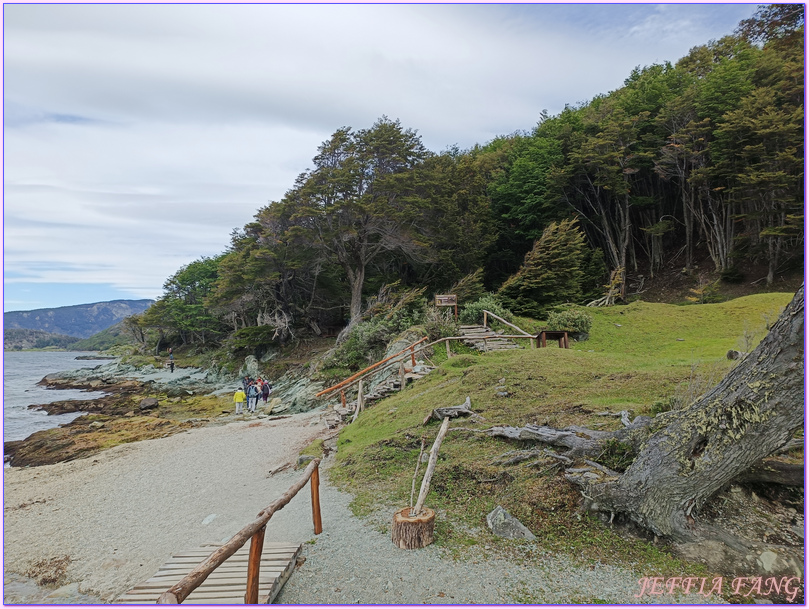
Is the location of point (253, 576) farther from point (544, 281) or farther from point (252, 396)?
point (544, 281)

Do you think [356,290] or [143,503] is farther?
[356,290]

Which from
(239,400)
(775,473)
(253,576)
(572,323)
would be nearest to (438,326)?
(572,323)

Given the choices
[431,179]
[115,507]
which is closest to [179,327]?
[431,179]

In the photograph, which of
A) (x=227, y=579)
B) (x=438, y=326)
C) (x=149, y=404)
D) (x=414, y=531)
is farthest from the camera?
(x=149, y=404)

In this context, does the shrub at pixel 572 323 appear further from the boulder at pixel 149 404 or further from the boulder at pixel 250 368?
the boulder at pixel 149 404

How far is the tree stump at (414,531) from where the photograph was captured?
210 inches

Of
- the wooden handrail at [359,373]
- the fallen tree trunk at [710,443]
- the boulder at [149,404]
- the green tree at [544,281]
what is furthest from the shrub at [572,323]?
the boulder at [149,404]

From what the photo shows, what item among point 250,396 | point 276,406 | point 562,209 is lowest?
point 276,406

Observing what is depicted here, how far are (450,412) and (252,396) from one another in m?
15.7

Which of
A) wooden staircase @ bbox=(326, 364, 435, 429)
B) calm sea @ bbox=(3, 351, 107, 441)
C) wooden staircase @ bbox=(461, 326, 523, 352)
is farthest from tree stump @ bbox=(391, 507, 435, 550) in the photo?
calm sea @ bbox=(3, 351, 107, 441)

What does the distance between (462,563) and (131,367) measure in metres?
52.5

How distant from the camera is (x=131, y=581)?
631 centimetres

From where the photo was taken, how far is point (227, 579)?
4.74 meters

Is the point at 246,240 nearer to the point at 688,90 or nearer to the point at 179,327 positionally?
the point at 179,327
